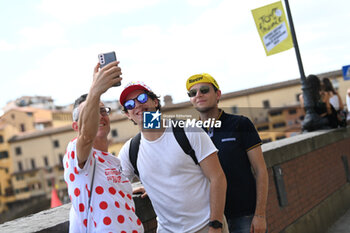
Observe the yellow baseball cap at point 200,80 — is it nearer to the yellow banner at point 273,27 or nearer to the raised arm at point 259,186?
the raised arm at point 259,186

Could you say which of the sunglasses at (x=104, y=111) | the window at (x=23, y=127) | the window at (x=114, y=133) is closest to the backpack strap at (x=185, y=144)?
the sunglasses at (x=104, y=111)

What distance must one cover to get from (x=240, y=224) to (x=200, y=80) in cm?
114

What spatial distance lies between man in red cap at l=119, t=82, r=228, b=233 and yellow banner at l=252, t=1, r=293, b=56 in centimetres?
727

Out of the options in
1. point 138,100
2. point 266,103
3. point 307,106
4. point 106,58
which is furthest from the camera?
point 266,103

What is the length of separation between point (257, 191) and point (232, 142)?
1.36 ft

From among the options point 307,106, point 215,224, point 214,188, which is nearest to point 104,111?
point 214,188

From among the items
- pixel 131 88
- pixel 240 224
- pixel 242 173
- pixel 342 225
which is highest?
pixel 131 88

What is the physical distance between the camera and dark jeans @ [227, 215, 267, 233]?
3.32 metres

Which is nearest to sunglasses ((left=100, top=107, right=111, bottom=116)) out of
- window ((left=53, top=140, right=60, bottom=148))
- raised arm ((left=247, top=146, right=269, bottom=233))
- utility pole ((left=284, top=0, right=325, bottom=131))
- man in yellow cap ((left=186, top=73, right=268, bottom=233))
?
man in yellow cap ((left=186, top=73, right=268, bottom=233))

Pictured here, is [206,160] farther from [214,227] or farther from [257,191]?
[257,191]

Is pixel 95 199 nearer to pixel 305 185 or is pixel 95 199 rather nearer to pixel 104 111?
pixel 104 111

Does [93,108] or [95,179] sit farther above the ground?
[93,108]

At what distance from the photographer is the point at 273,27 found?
380 inches

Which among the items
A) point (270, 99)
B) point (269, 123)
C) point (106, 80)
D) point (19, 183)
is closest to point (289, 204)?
point (106, 80)
